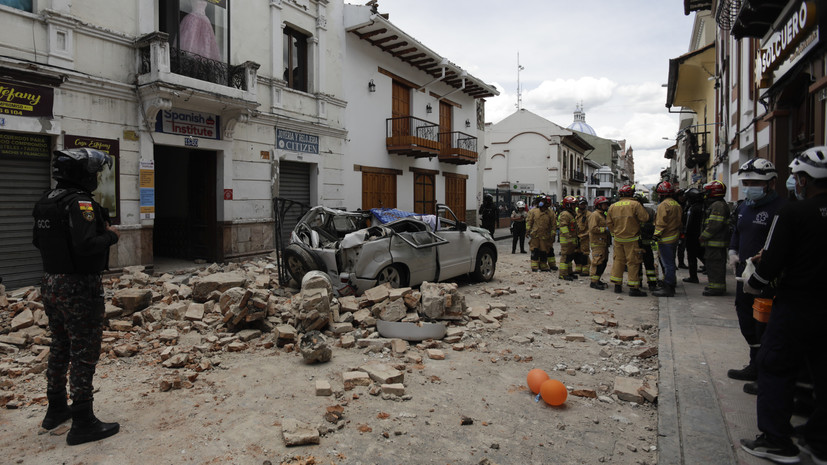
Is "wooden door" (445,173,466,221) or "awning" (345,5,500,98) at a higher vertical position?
"awning" (345,5,500,98)

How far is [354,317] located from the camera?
5.93 m

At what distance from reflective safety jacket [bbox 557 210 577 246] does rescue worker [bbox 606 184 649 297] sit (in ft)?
4.49

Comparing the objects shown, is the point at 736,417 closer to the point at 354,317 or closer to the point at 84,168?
the point at 354,317

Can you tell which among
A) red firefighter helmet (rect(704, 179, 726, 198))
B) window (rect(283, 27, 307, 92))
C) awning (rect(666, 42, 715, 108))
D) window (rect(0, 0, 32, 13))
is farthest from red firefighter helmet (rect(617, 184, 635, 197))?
awning (rect(666, 42, 715, 108))

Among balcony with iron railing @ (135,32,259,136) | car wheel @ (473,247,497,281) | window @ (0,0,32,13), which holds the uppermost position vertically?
window @ (0,0,32,13)

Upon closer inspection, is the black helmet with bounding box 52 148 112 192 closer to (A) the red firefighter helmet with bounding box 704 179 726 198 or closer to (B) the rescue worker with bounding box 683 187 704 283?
(A) the red firefighter helmet with bounding box 704 179 726 198

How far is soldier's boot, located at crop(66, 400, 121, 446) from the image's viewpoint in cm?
316

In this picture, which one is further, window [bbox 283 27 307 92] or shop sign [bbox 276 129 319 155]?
window [bbox 283 27 307 92]

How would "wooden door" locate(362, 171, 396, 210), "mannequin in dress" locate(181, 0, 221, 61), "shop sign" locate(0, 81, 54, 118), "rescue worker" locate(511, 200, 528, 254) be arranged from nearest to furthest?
"shop sign" locate(0, 81, 54, 118), "mannequin in dress" locate(181, 0, 221, 61), "rescue worker" locate(511, 200, 528, 254), "wooden door" locate(362, 171, 396, 210)

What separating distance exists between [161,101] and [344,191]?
6615 millimetres

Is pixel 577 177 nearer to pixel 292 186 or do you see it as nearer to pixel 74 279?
pixel 292 186

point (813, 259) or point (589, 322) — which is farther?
point (589, 322)

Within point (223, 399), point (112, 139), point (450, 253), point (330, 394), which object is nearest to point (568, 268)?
point (450, 253)

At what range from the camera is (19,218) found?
26.1 ft
